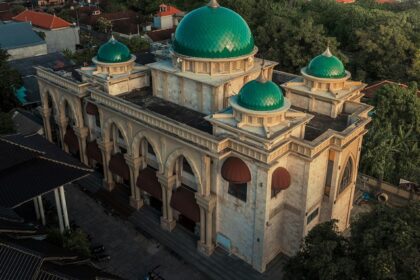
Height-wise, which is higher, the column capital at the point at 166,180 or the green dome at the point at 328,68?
the green dome at the point at 328,68

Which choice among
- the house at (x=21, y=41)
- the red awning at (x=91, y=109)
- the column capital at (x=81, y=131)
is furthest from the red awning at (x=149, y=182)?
the house at (x=21, y=41)

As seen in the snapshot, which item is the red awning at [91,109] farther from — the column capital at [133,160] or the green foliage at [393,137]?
the green foliage at [393,137]

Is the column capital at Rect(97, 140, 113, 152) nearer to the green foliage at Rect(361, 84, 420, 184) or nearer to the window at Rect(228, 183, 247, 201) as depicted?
the window at Rect(228, 183, 247, 201)

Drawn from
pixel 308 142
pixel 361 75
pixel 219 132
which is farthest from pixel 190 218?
pixel 361 75

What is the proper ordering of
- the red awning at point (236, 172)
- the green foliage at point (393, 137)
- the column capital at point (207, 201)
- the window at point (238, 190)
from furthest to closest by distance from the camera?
1. the green foliage at point (393, 137)
2. the column capital at point (207, 201)
3. the window at point (238, 190)
4. the red awning at point (236, 172)

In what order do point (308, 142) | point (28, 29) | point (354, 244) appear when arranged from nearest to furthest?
point (354, 244), point (308, 142), point (28, 29)

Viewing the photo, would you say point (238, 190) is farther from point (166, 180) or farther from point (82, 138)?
point (82, 138)

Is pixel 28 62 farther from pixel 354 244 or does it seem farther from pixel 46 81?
pixel 354 244
